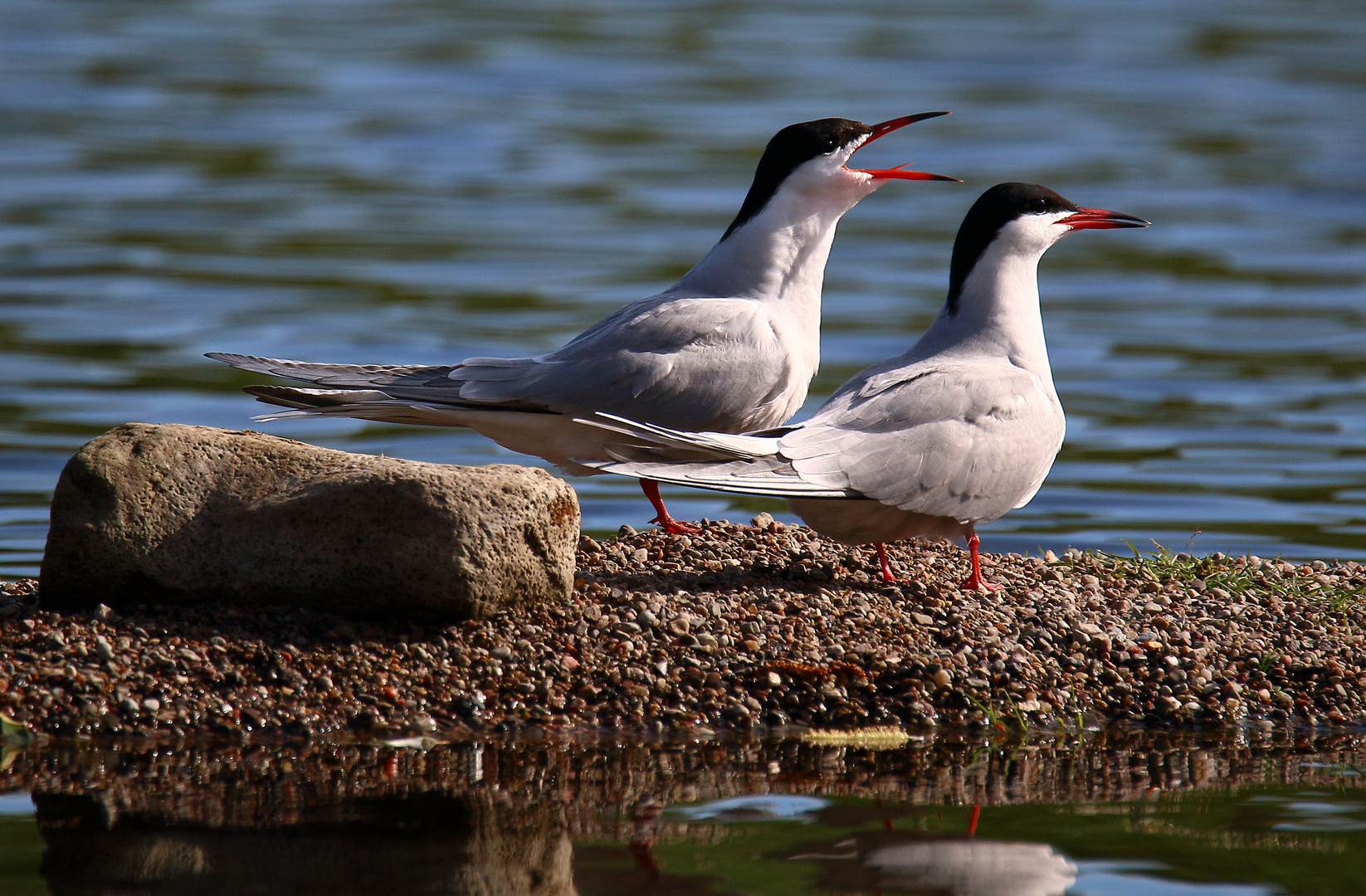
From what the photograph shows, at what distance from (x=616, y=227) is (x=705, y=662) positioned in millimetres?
10999

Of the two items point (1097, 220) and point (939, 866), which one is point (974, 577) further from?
point (939, 866)

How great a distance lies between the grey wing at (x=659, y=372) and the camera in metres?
5.16

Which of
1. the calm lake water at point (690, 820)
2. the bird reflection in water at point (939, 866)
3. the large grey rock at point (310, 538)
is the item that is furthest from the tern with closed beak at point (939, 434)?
the bird reflection in water at point (939, 866)

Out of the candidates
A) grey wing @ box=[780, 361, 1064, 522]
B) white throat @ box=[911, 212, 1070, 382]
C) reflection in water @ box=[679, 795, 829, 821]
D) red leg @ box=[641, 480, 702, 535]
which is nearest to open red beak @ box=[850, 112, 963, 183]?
white throat @ box=[911, 212, 1070, 382]

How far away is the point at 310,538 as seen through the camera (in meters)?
4.23

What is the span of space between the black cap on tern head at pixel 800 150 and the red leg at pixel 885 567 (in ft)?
4.48

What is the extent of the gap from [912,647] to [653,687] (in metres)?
0.72

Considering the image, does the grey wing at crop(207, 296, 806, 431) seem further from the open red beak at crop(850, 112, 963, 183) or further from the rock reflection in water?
the rock reflection in water

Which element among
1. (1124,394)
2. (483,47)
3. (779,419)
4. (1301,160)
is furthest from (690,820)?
(483,47)

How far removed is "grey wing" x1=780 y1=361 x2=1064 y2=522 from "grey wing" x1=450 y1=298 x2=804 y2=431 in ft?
1.61

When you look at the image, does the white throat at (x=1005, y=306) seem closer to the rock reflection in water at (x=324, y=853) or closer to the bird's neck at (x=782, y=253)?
the bird's neck at (x=782, y=253)

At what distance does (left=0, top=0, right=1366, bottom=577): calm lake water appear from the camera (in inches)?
324

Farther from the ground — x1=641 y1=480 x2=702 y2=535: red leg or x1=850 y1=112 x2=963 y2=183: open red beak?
x1=850 y1=112 x2=963 y2=183: open red beak

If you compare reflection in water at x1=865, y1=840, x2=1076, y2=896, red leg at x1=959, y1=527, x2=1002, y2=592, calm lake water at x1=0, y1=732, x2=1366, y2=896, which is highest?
red leg at x1=959, y1=527, x2=1002, y2=592
